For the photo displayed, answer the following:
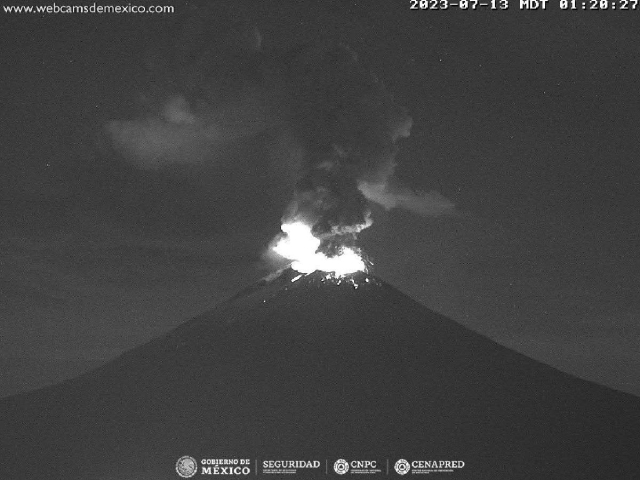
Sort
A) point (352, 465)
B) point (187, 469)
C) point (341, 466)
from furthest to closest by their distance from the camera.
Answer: point (352, 465) < point (341, 466) < point (187, 469)

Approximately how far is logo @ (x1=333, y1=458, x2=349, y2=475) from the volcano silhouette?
4.22 metres

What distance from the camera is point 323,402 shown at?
296 ft

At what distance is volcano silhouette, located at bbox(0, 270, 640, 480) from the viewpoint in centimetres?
8244

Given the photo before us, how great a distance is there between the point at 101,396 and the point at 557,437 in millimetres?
46930

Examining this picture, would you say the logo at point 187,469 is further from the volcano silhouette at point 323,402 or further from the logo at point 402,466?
the logo at point 402,466

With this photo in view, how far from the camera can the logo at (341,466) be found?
72.1 meters

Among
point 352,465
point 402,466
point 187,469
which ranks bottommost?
point 187,469

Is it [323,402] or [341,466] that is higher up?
[323,402]

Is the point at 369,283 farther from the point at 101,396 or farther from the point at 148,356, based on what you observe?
the point at 101,396

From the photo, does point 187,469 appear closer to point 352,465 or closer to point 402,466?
point 352,465

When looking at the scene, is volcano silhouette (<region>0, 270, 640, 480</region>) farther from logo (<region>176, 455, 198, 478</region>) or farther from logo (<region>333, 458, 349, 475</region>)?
logo (<region>176, 455, 198, 478</region>)

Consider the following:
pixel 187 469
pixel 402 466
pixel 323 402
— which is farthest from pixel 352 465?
pixel 187 469

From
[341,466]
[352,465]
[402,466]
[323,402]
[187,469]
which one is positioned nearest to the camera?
[187,469]

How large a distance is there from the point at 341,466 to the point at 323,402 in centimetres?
1658
